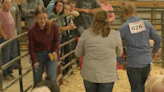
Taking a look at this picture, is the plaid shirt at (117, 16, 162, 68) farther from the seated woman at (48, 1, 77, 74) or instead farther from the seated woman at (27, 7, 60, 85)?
the seated woman at (48, 1, 77, 74)

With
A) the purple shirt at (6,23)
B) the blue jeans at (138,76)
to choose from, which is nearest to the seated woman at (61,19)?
the purple shirt at (6,23)

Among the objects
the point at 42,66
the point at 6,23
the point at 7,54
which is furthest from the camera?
the point at 7,54

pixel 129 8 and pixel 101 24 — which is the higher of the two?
pixel 129 8

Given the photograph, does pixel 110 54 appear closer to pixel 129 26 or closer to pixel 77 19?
pixel 129 26

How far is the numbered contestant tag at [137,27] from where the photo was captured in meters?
2.98

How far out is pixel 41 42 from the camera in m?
3.28

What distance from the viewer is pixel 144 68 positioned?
307 centimetres

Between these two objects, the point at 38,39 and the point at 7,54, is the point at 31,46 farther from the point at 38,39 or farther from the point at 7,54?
the point at 7,54

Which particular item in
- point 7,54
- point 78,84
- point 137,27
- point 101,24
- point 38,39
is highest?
point 101,24

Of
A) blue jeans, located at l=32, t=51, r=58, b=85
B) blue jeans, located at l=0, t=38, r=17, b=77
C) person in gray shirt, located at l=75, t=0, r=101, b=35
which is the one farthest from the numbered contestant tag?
blue jeans, located at l=0, t=38, r=17, b=77

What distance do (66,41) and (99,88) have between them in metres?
2.73

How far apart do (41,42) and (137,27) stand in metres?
1.31

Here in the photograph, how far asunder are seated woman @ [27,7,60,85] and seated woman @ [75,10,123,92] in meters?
0.83

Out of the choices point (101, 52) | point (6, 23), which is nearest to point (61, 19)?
point (6, 23)
